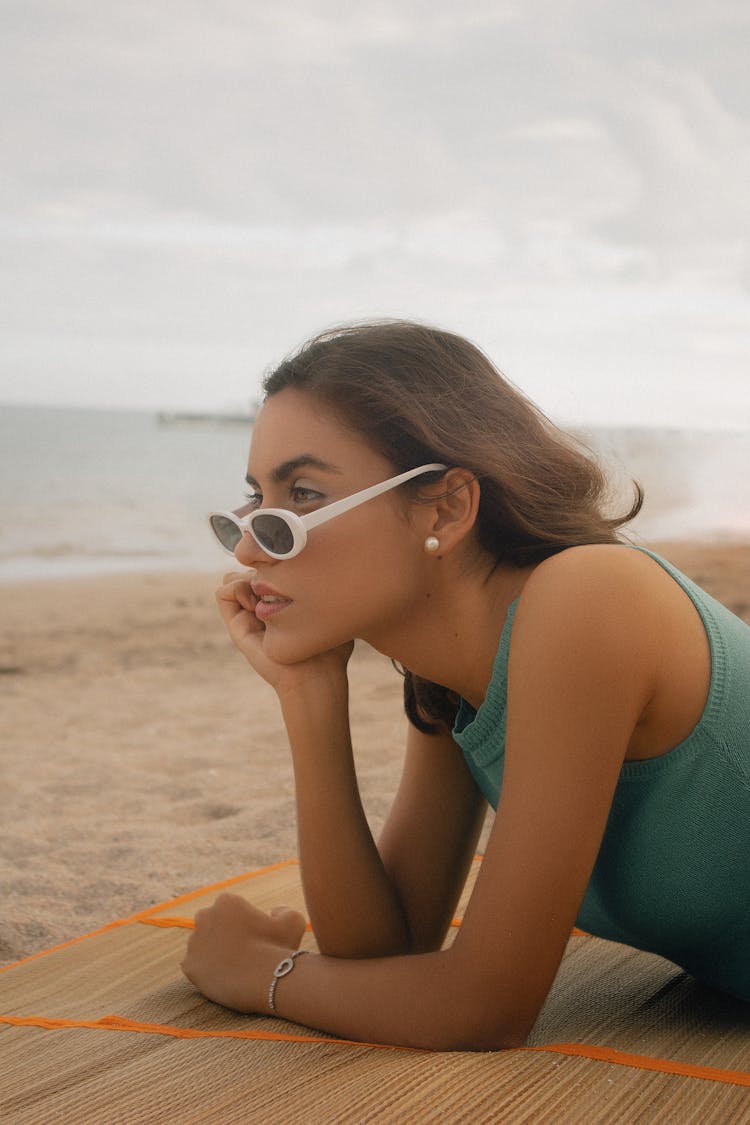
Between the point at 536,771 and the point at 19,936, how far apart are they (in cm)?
205

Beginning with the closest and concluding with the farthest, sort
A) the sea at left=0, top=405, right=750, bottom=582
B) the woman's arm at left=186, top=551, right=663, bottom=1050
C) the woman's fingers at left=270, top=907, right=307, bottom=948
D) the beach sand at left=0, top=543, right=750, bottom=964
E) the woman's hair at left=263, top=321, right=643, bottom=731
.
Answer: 1. the woman's arm at left=186, top=551, right=663, bottom=1050
2. the woman's hair at left=263, top=321, right=643, bottom=731
3. the woman's fingers at left=270, top=907, right=307, bottom=948
4. the beach sand at left=0, top=543, right=750, bottom=964
5. the sea at left=0, top=405, right=750, bottom=582

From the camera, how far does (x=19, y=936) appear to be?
287 centimetres

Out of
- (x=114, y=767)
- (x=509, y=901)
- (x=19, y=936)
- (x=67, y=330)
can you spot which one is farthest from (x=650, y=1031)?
(x=67, y=330)

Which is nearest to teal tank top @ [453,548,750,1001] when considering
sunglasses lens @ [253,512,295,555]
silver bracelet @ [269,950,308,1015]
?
sunglasses lens @ [253,512,295,555]

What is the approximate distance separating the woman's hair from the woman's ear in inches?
1.2

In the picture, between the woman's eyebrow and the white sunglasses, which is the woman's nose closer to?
A: the white sunglasses

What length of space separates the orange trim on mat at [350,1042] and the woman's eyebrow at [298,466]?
3.31 ft

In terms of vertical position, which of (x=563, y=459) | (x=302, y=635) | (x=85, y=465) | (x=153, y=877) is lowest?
(x=85, y=465)

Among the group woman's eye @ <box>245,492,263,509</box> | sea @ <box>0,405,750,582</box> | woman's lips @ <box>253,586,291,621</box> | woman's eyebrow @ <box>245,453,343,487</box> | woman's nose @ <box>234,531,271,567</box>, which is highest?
woman's eyebrow @ <box>245,453,343,487</box>

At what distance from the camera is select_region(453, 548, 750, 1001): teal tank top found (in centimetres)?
161

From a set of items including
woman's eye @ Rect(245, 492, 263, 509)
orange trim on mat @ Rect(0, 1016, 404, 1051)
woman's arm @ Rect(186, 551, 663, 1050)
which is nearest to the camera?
woman's arm @ Rect(186, 551, 663, 1050)

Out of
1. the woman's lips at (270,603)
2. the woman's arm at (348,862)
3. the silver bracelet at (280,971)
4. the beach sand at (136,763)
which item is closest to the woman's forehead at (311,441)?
the woman's lips at (270,603)

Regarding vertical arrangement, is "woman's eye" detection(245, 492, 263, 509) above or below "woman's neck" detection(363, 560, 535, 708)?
above

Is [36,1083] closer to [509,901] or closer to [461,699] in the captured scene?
[509,901]
